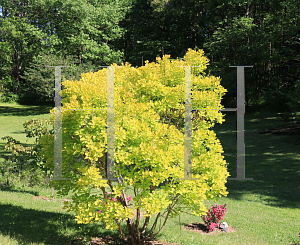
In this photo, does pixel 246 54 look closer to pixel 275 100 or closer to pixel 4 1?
pixel 275 100

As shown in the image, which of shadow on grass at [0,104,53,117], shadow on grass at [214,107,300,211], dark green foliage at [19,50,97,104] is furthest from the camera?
shadow on grass at [0,104,53,117]

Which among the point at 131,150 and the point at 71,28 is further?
the point at 71,28

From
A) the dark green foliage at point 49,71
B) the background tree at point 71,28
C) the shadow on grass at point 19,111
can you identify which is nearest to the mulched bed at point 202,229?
the dark green foliage at point 49,71

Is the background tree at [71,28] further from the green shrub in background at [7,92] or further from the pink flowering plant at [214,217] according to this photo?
the pink flowering plant at [214,217]

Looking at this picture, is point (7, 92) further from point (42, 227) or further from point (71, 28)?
point (42, 227)

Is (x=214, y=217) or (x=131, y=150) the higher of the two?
(x=131, y=150)

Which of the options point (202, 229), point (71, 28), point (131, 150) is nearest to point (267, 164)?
point (202, 229)

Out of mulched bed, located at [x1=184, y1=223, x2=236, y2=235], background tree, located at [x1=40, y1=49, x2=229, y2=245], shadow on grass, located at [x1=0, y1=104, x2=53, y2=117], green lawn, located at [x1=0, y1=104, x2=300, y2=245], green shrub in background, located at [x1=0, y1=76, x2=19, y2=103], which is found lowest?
mulched bed, located at [x1=184, y1=223, x2=236, y2=235]

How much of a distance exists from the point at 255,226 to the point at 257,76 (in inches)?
949

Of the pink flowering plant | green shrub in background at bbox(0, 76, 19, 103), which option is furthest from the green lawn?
green shrub in background at bbox(0, 76, 19, 103)

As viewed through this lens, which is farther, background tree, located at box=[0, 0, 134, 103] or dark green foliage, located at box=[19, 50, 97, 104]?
background tree, located at box=[0, 0, 134, 103]

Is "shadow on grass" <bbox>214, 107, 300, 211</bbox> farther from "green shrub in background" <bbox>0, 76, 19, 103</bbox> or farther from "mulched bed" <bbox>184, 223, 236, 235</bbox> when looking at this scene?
"green shrub in background" <bbox>0, 76, 19, 103</bbox>

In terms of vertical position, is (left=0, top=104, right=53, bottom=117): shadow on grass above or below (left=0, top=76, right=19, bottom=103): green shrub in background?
below

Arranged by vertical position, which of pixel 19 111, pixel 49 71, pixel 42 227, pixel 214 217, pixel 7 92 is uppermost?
pixel 49 71
